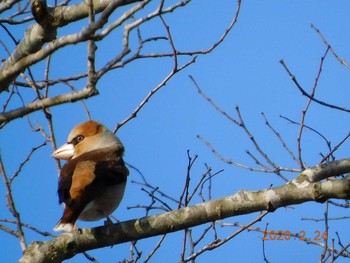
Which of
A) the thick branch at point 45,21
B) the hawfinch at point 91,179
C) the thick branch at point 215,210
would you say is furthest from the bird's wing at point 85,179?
the thick branch at point 45,21

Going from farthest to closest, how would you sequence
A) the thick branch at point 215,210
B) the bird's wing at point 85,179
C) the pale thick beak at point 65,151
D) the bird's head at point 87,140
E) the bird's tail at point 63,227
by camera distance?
the bird's head at point 87,140 < the pale thick beak at point 65,151 < the bird's wing at point 85,179 < the bird's tail at point 63,227 < the thick branch at point 215,210

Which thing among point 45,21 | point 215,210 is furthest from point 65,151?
point 215,210

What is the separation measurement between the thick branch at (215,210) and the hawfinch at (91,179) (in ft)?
1.30

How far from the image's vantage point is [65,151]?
540 cm

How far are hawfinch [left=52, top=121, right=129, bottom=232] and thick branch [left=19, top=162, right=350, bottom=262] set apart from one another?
395 millimetres

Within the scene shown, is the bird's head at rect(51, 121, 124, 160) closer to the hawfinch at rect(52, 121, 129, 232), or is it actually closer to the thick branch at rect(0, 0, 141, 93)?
the hawfinch at rect(52, 121, 129, 232)

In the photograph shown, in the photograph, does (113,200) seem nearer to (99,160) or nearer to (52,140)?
(99,160)

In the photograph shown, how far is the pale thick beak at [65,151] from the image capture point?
5.28m

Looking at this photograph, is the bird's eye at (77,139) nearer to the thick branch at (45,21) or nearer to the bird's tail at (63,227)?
the bird's tail at (63,227)

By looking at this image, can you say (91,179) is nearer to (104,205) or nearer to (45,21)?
(104,205)

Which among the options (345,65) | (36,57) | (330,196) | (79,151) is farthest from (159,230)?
(345,65)

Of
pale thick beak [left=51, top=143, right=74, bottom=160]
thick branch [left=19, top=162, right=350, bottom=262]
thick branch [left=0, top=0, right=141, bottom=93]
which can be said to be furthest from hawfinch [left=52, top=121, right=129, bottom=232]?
thick branch [left=0, top=0, right=141, bottom=93]

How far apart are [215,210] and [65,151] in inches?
85.2

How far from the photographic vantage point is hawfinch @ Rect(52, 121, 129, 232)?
433 cm
